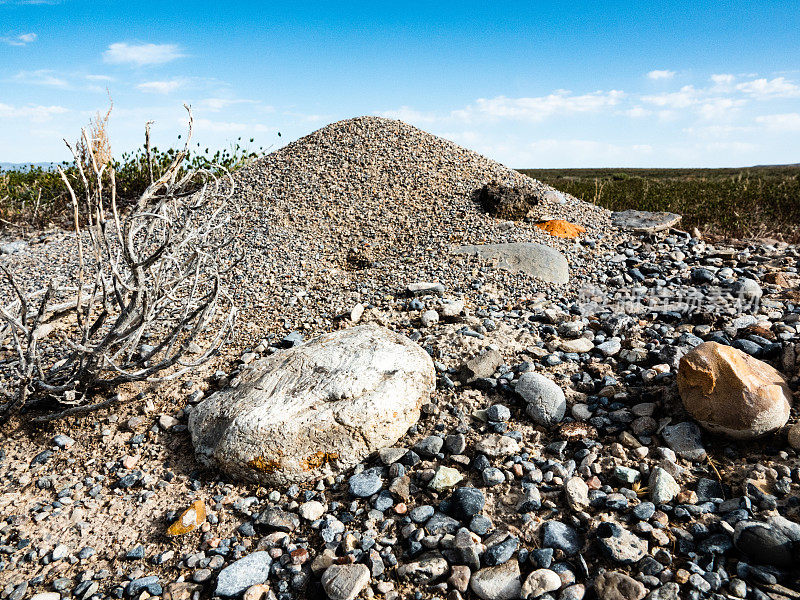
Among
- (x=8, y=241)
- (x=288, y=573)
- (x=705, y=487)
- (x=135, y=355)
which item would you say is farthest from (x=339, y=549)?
(x=8, y=241)

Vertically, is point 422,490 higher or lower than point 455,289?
lower

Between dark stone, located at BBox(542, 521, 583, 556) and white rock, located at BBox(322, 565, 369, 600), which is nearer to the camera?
white rock, located at BBox(322, 565, 369, 600)

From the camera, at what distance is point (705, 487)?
2.72 metres

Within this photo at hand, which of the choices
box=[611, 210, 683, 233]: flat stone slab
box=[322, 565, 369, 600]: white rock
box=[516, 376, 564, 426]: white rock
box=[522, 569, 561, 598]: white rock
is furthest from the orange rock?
box=[611, 210, 683, 233]: flat stone slab

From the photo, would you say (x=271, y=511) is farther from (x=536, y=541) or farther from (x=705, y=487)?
(x=705, y=487)

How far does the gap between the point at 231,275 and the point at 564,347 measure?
391 centimetres

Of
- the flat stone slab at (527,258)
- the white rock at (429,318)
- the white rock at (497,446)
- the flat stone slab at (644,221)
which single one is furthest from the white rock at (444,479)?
the flat stone slab at (644,221)

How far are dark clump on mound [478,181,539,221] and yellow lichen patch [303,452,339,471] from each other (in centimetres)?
508

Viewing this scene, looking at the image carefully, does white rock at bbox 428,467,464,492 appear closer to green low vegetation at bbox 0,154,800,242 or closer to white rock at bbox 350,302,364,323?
white rock at bbox 350,302,364,323

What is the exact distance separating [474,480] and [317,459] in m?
0.96

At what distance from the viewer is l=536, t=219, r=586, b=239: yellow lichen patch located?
711 centimetres

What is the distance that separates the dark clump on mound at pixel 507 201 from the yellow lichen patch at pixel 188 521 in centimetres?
567

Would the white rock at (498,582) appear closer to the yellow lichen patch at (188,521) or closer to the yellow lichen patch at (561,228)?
the yellow lichen patch at (188,521)

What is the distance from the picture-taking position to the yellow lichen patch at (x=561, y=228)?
711 cm
